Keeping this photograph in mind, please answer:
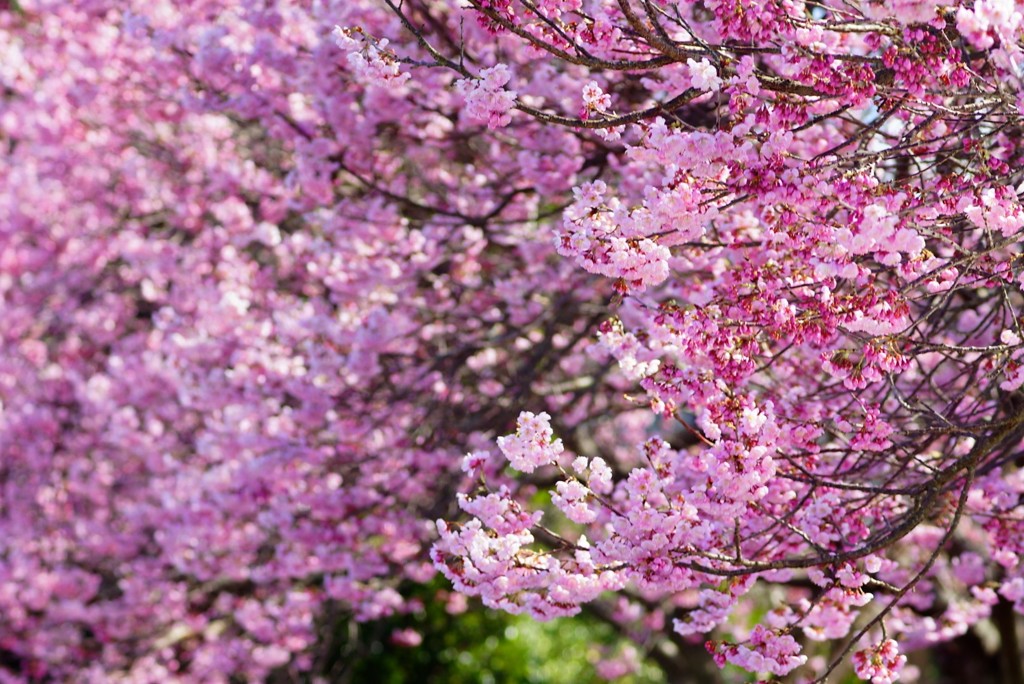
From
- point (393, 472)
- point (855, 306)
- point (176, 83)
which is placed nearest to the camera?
point (855, 306)

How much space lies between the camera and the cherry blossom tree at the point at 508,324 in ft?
13.2

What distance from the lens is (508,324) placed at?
7344 millimetres

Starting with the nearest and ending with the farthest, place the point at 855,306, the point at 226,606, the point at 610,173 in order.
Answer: the point at 855,306 < the point at 610,173 < the point at 226,606

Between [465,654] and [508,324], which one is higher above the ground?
[465,654]

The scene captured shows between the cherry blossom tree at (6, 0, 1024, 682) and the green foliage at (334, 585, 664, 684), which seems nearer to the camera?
the cherry blossom tree at (6, 0, 1024, 682)

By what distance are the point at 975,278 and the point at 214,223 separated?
25.9ft

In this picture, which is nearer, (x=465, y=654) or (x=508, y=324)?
(x=508, y=324)

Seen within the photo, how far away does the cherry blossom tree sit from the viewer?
4016 millimetres

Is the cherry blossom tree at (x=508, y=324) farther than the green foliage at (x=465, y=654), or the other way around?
the green foliage at (x=465, y=654)

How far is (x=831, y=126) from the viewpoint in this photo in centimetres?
533

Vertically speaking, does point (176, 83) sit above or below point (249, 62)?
above

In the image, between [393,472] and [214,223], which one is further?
[214,223]

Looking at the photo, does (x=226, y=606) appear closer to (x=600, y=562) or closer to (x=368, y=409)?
(x=368, y=409)

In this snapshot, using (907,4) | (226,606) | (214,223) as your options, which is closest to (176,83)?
(214,223)
